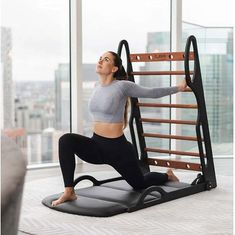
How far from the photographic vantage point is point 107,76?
400cm

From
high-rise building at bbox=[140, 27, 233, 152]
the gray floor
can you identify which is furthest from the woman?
high-rise building at bbox=[140, 27, 233, 152]

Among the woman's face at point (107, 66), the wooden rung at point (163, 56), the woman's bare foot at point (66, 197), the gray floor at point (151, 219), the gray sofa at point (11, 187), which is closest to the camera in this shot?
the gray sofa at point (11, 187)

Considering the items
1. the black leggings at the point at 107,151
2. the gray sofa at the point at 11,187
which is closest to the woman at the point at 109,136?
the black leggings at the point at 107,151

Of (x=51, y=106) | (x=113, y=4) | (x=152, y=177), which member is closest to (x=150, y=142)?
(x=51, y=106)

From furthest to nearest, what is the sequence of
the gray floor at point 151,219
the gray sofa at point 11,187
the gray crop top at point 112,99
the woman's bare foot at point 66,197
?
1. the gray crop top at point 112,99
2. the woman's bare foot at point 66,197
3. the gray floor at point 151,219
4. the gray sofa at point 11,187

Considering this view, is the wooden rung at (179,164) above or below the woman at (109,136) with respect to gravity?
below

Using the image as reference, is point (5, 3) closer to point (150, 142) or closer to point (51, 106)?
point (51, 106)

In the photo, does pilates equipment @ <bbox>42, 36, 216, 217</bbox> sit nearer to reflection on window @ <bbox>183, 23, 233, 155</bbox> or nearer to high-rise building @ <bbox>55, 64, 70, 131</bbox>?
high-rise building @ <bbox>55, 64, 70, 131</bbox>

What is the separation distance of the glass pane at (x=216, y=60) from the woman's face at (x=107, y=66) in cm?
268

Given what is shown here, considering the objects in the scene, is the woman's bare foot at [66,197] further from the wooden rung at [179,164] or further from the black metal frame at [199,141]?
the wooden rung at [179,164]

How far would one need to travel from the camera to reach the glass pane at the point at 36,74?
5.51 meters

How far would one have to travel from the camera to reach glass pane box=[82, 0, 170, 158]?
235 inches

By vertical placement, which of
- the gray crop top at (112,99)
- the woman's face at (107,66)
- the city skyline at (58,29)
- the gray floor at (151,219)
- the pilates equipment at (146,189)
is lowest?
the gray floor at (151,219)

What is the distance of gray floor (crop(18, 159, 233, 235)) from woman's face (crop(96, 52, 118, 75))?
1135mm
